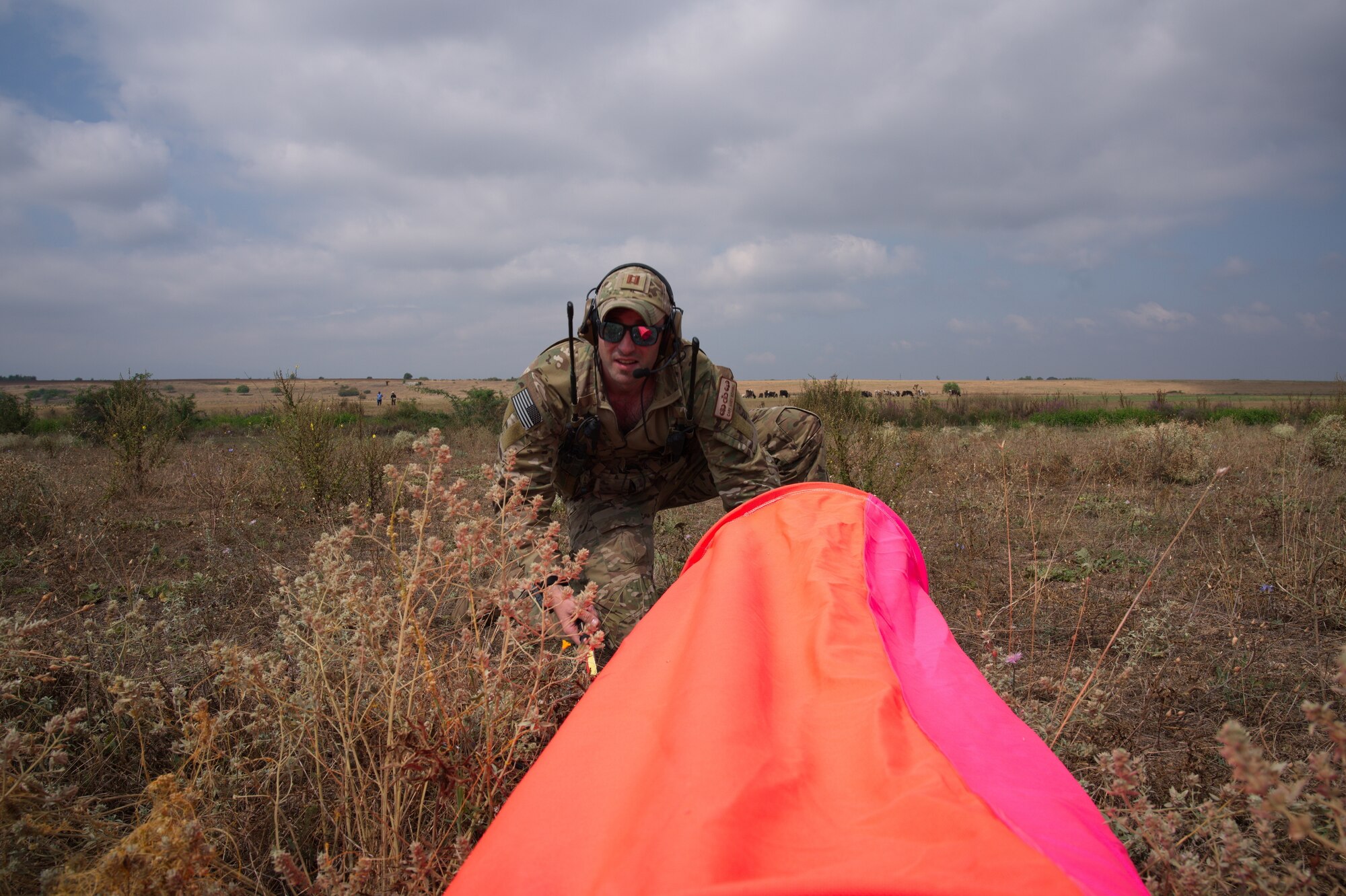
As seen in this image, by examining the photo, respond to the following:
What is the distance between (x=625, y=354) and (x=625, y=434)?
1.71 ft

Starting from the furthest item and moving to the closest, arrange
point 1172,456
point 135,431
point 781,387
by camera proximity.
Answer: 1. point 781,387
2. point 1172,456
3. point 135,431

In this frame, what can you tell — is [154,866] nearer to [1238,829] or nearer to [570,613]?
[570,613]

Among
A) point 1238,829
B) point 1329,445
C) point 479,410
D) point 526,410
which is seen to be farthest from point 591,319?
point 479,410

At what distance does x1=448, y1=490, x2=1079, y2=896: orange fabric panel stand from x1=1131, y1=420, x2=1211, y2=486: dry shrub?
7.81 metres

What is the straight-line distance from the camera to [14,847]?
1.41 m

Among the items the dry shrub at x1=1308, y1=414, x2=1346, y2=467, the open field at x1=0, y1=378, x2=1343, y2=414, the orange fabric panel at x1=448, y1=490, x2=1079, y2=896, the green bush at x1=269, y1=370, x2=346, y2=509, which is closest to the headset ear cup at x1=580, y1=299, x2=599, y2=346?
the orange fabric panel at x1=448, y1=490, x2=1079, y2=896

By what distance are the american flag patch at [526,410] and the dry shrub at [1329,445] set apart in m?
9.39

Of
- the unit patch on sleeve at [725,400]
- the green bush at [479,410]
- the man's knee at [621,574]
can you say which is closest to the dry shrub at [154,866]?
the man's knee at [621,574]

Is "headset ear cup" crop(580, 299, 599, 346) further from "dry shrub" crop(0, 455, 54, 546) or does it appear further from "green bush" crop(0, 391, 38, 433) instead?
"green bush" crop(0, 391, 38, 433)

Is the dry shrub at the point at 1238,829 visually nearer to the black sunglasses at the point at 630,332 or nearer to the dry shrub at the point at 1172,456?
the black sunglasses at the point at 630,332

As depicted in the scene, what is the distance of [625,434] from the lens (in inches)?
148

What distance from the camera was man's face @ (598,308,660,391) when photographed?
335 cm

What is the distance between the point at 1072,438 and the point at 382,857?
12617mm

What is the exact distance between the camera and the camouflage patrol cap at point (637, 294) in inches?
128
